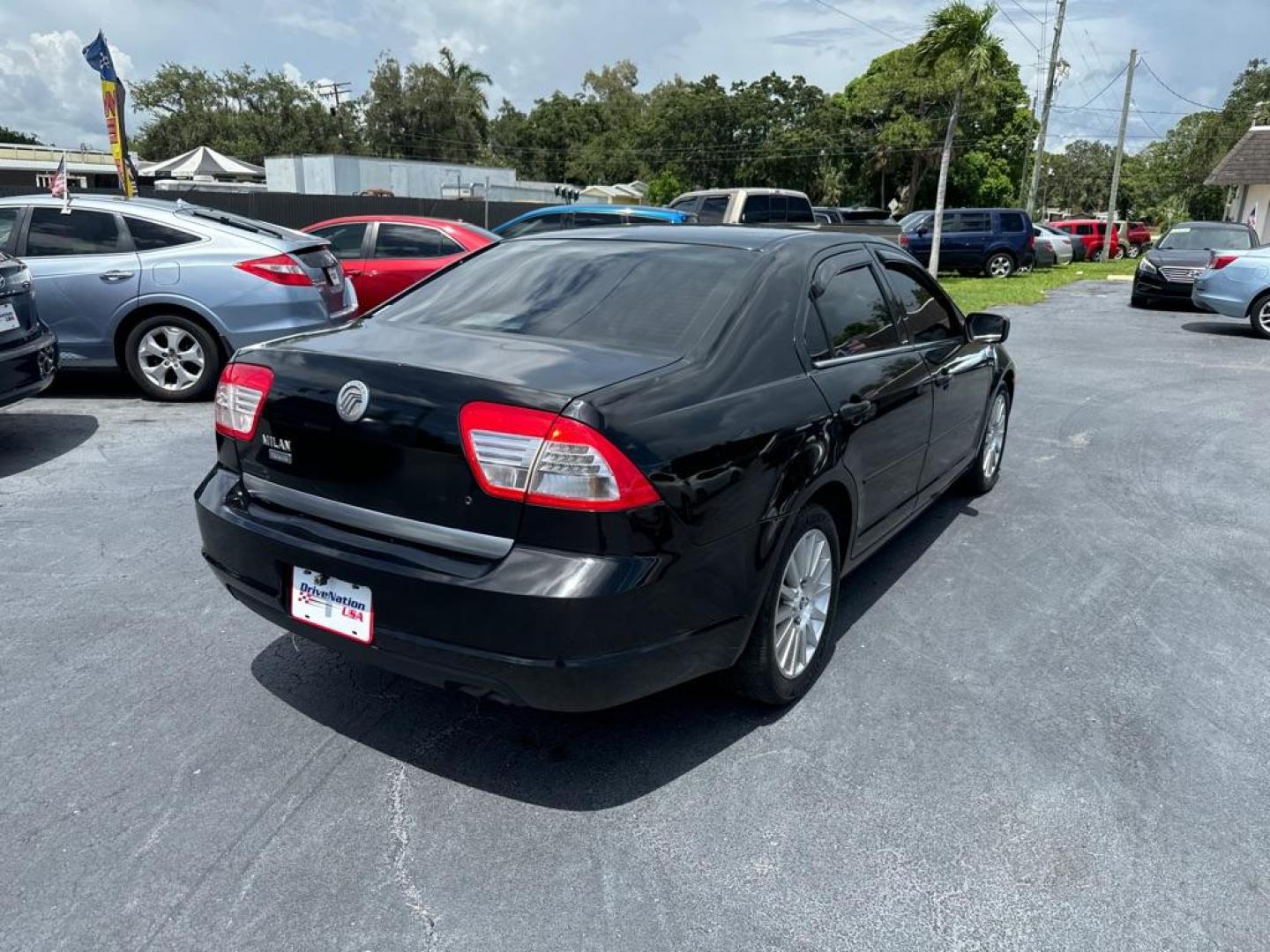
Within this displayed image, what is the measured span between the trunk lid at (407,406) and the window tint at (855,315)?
3.22 feet

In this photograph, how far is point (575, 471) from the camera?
2.58 metres

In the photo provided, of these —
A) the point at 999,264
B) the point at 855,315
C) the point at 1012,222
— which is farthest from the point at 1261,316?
the point at 855,315

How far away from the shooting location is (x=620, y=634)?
265 centimetres

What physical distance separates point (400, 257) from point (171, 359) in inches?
132

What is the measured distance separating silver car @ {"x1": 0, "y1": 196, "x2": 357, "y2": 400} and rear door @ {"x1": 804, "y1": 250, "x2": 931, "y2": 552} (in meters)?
5.40

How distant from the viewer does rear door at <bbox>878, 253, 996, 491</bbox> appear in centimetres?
456

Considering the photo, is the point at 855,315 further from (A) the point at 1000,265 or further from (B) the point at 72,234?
(A) the point at 1000,265

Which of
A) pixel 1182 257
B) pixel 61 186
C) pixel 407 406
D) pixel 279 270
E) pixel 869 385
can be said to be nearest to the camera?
pixel 407 406

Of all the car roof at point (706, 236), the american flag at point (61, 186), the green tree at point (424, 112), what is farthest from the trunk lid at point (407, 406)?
the green tree at point (424, 112)

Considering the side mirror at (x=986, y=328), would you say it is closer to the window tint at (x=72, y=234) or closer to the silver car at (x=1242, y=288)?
the window tint at (x=72, y=234)

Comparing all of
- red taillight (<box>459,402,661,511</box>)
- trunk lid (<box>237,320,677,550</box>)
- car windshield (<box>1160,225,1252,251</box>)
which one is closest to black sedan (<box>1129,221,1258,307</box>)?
car windshield (<box>1160,225,1252,251</box>)

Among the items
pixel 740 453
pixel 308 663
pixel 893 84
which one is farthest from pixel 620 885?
pixel 893 84

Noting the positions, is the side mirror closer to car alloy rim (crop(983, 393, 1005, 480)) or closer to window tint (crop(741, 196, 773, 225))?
car alloy rim (crop(983, 393, 1005, 480))

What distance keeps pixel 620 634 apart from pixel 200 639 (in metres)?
2.09
